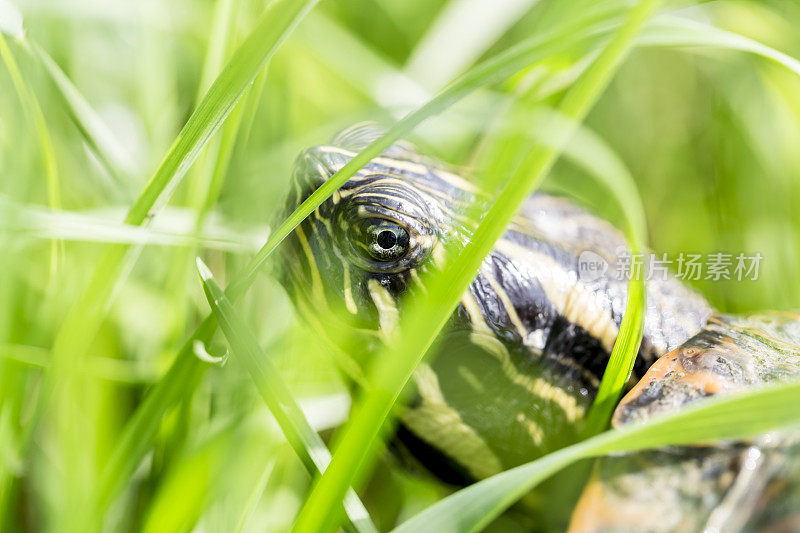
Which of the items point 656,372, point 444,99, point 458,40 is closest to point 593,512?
point 656,372

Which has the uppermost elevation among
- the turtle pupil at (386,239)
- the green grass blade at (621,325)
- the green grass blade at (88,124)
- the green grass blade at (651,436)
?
the green grass blade at (88,124)

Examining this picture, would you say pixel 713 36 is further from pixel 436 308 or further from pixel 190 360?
pixel 190 360

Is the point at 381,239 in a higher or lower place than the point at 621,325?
higher

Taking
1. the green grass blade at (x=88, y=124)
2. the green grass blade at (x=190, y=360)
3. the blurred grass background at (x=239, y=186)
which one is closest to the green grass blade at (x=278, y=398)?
the green grass blade at (x=190, y=360)

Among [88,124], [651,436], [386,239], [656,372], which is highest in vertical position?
[88,124]

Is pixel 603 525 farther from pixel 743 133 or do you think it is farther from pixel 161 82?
pixel 743 133

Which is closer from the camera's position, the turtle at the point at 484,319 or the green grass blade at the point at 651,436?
the green grass blade at the point at 651,436

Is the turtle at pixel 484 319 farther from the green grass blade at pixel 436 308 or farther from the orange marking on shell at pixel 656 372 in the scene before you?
the green grass blade at pixel 436 308
